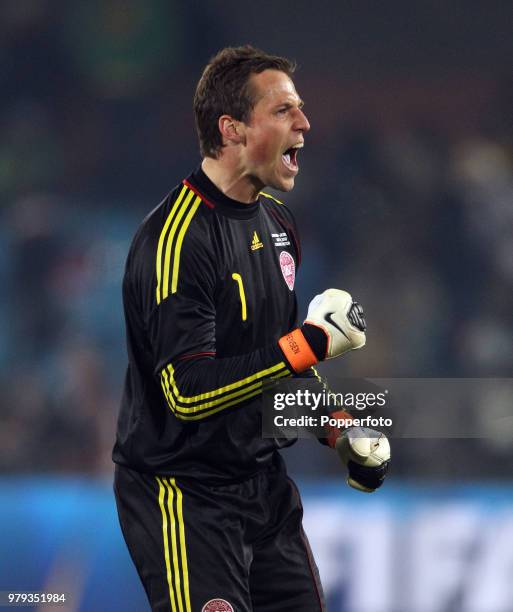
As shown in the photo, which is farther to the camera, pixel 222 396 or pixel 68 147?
pixel 68 147

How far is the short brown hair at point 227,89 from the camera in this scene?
261cm

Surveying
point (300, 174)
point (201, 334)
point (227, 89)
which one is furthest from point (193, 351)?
point (300, 174)

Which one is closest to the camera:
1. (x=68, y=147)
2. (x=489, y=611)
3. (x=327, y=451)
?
(x=489, y=611)

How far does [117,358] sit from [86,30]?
6.39 feet

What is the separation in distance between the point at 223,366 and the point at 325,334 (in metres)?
0.23

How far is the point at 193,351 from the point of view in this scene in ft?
7.72

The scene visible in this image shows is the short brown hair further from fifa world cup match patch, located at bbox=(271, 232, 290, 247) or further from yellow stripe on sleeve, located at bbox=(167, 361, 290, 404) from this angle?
yellow stripe on sleeve, located at bbox=(167, 361, 290, 404)

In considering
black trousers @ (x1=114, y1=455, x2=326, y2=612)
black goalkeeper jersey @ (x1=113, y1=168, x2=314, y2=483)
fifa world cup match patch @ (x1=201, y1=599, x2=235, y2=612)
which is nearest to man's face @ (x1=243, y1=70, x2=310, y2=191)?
black goalkeeper jersey @ (x1=113, y1=168, x2=314, y2=483)

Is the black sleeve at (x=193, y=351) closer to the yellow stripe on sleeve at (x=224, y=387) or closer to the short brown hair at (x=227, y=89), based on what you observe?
the yellow stripe on sleeve at (x=224, y=387)

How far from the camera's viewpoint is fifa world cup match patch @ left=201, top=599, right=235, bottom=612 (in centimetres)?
244

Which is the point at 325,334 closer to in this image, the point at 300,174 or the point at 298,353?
the point at 298,353

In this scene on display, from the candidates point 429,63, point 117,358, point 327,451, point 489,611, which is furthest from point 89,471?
point 429,63

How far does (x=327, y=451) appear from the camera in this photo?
5.58 m

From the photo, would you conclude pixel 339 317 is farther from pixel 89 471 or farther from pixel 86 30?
pixel 86 30
